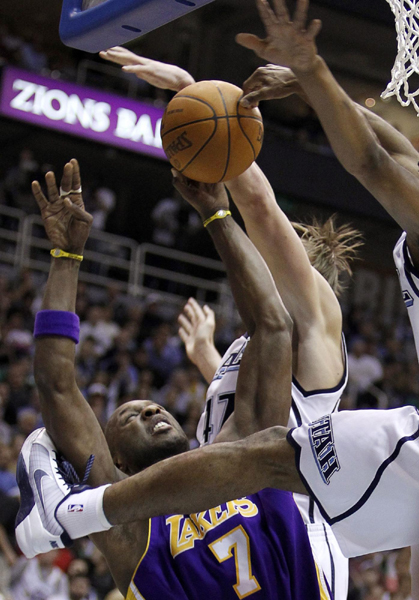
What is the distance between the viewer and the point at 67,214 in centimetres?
327

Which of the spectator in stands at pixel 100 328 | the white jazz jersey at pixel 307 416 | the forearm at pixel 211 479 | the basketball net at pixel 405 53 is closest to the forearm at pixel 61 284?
the white jazz jersey at pixel 307 416

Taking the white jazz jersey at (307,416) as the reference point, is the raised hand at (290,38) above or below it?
Answer: above

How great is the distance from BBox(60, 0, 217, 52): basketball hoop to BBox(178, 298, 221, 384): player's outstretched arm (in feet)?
5.39

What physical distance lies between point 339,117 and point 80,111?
9.53 meters

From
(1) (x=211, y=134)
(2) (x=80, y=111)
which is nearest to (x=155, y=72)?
(1) (x=211, y=134)

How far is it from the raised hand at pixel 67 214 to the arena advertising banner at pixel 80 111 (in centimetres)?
817

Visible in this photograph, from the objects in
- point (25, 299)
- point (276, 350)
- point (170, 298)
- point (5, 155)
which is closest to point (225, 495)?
point (276, 350)

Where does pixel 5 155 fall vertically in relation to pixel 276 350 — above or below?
above

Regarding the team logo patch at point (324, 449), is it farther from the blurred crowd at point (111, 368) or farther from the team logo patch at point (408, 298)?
the blurred crowd at point (111, 368)

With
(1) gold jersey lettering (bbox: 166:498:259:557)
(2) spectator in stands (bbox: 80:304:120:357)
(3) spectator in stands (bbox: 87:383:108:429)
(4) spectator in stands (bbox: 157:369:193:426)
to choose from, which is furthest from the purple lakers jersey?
(2) spectator in stands (bbox: 80:304:120:357)

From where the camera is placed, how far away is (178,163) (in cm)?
319

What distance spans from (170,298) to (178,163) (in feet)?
29.2

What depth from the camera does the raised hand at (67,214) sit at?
3.23 metres

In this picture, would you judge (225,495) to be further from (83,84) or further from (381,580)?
(83,84)
